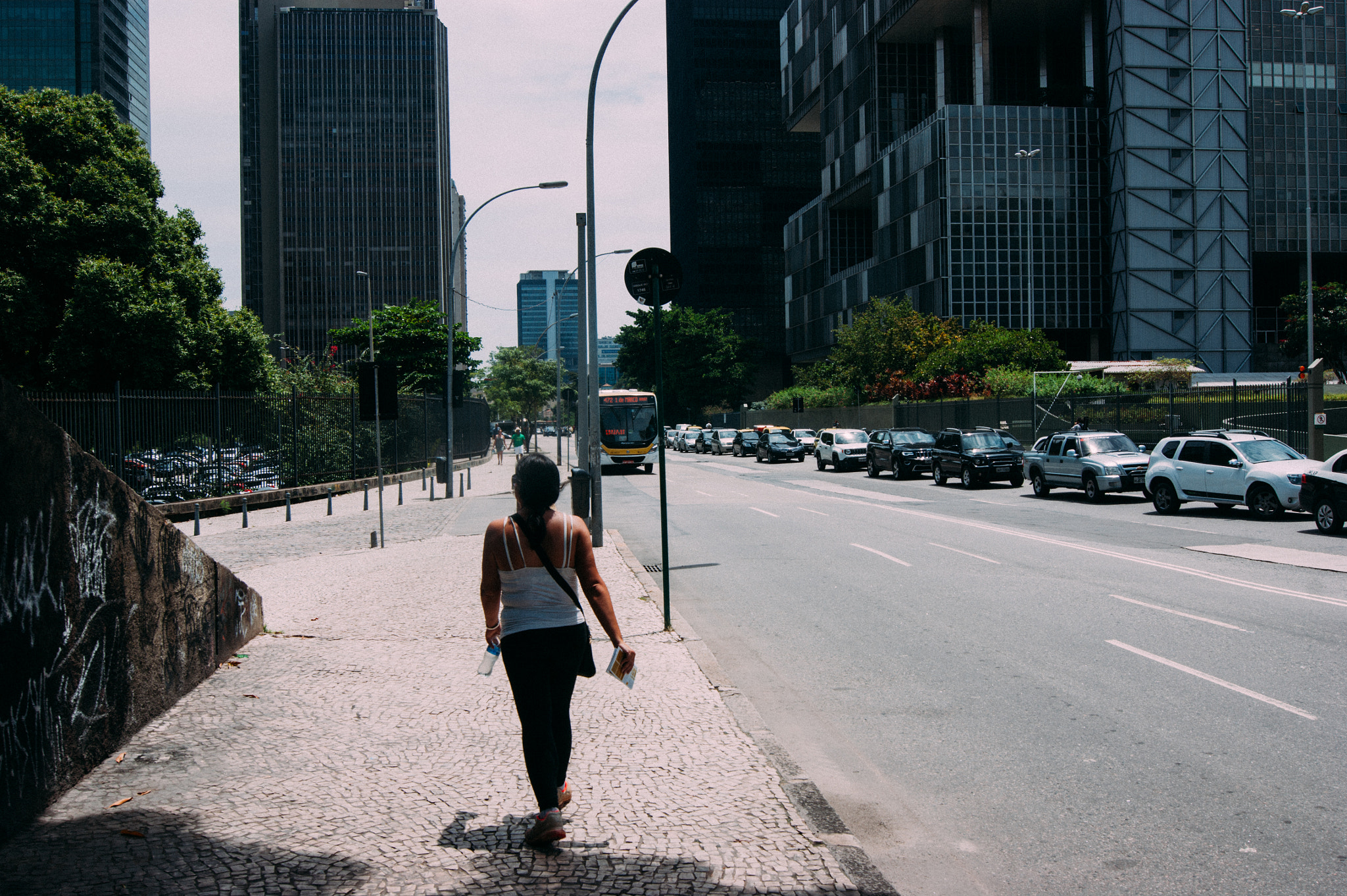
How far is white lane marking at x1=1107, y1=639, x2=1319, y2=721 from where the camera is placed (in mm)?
6039

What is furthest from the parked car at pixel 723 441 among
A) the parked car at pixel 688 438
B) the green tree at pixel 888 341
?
the green tree at pixel 888 341

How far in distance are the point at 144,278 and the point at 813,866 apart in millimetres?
27609

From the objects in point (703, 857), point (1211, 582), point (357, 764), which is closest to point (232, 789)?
point (357, 764)

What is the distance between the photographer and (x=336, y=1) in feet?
401

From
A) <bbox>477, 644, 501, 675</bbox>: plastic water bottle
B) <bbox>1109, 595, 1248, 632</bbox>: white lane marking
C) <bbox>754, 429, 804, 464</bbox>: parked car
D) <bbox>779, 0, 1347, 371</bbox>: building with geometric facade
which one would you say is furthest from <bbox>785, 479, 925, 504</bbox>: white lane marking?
<bbox>779, 0, 1347, 371</bbox>: building with geometric facade

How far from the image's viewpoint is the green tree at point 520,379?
347ft

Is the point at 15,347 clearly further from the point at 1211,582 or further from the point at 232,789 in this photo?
the point at 1211,582

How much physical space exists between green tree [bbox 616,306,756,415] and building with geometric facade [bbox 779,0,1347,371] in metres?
28.0

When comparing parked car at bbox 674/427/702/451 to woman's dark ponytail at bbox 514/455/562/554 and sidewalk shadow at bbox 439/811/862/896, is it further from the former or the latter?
sidewalk shadow at bbox 439/811/862/896

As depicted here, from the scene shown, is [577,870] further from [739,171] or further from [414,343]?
[739,171]

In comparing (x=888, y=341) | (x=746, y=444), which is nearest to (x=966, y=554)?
(x=888, y=341)

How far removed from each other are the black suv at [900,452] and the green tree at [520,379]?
70.0 m

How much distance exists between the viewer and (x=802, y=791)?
4773mm

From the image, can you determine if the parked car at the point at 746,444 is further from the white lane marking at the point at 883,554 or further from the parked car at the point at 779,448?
the white lane marking at the point at 883,554
